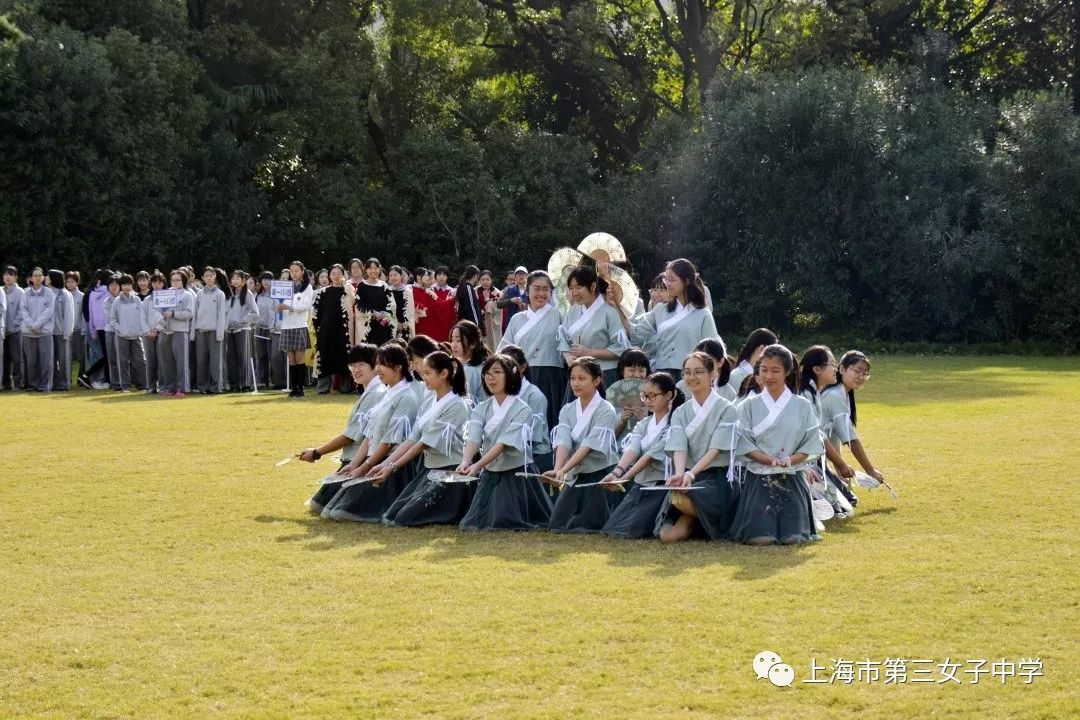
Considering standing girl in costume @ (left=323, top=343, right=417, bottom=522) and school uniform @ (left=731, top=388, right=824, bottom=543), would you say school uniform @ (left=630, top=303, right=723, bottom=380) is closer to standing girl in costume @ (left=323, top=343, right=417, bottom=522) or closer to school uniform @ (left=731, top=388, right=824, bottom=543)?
school uniform @ (left=731, top=388, right=824, bottom=543)

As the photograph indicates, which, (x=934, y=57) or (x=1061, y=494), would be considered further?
(x=934, y=57)

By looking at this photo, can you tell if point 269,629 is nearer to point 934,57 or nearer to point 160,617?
point 160,617

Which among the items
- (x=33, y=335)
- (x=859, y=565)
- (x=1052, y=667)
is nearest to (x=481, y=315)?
(x=33, y=335)

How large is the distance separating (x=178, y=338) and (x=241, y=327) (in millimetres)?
954

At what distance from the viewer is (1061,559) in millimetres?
7141

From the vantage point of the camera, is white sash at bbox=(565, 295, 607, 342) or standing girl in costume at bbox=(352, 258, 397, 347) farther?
standing girl in costume at bbox=(352, 258, 397, 347)

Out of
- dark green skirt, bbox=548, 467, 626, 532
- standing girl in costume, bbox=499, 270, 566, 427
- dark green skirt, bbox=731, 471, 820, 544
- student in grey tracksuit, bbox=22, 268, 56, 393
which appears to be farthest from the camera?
student in grey tracksuit, bbox=22, 268, 56, 393

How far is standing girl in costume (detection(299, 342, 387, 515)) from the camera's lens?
9195mm

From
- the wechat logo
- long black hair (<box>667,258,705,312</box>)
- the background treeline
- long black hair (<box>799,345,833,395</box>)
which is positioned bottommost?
the wechat logo

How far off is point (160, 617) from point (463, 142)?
26768 mm

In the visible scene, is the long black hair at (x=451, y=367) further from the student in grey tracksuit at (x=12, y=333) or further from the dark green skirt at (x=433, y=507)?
the student in grey tracksuit at (x=12, y=333)

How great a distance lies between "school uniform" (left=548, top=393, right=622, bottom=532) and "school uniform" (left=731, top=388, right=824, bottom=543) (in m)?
0.89

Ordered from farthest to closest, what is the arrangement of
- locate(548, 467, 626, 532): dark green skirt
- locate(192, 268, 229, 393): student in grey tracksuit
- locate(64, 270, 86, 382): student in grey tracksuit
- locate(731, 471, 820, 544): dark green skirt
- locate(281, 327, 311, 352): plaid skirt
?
locate(64, 270, 86, 382): student in grey tracksuit
locate(192, 268, 229, 393): student in grey tracksuit
locate(281, 327, 311, 352): plaid skirt
locate(548, 467, 626, 532): dark green skirt
locate(731, 471, 820, 544): dark green skirt

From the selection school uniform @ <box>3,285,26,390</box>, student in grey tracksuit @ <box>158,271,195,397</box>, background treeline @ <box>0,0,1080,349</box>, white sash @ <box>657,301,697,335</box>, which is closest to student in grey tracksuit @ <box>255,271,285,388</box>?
student in grey tracksuit @ <box>158,271,195,397</box>
